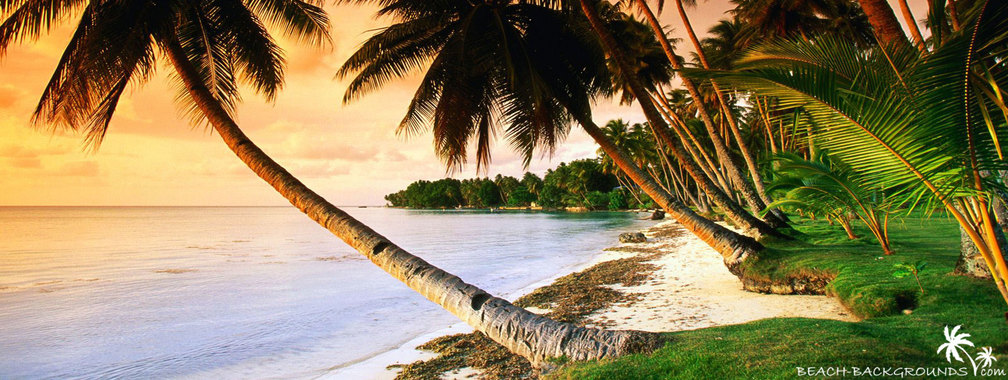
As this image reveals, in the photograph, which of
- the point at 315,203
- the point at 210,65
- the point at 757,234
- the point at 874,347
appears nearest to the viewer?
the point at 874,347

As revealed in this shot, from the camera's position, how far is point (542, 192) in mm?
94000

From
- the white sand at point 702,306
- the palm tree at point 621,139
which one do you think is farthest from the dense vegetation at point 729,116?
the palm tree at point 621,139

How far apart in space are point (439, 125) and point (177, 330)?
20.2 ft

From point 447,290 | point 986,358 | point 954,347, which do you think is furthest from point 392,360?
point 986,358

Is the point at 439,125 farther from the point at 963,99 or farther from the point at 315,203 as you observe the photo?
the point at 963,99

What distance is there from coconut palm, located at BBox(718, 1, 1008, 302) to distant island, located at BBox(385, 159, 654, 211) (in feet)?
124

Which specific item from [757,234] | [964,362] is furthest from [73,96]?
[757,234]

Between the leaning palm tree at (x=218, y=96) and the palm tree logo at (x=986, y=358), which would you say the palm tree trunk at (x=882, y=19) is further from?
the leaning palm tree at (x=218, y=96)

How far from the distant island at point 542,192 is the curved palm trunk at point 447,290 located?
123 feet

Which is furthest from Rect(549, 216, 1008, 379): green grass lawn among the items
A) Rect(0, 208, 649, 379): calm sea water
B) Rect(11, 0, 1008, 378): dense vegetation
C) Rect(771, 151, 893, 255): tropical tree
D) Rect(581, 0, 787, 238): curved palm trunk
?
Rect(0, 208, 649, 379): calm sea water

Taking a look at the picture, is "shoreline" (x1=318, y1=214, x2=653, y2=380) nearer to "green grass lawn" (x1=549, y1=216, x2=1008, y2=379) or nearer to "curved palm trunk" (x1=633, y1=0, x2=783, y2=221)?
"green grass lawn" (x1=549, y1=216, x2=1008, y2=379)

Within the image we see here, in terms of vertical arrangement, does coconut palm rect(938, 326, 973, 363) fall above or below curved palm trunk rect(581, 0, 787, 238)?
below

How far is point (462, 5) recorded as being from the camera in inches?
345

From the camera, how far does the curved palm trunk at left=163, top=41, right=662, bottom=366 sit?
12.9 ft
